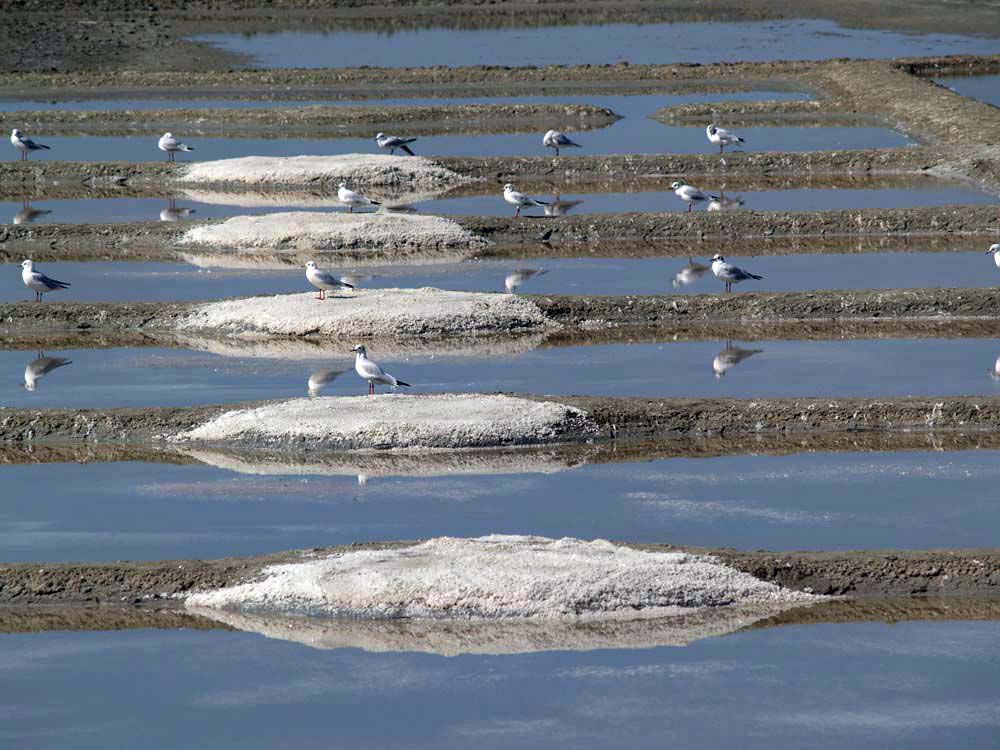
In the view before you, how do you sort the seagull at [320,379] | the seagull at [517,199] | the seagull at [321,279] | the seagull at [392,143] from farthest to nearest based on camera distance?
the seagull at [392,143] < the seagull at [517,199] < the seagull at [321,279] < the seagull at [320,379]

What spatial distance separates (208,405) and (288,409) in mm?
1517

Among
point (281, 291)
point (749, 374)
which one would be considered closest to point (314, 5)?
point (281, 291)

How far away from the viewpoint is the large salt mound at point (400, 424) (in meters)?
17.2

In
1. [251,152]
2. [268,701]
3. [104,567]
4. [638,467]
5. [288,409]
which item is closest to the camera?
[268,701]

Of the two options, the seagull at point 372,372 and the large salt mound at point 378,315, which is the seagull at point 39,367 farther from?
the seagull at point 372,372

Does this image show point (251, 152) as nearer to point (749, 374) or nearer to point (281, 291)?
point (281, 291)

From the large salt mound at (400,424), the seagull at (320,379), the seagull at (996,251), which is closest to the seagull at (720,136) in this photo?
the seagull at (996,251)

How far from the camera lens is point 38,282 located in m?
24.5

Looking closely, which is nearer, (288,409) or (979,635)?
(979,635)

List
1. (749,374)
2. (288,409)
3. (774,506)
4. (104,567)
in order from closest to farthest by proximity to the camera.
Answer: (104,567)
(774,506)
(288,409)
(749,374)

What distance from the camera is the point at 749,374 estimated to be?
1997cm

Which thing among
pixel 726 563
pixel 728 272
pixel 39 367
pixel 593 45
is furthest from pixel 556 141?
pixel 593 45

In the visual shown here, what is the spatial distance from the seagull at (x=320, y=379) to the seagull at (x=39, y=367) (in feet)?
11.7

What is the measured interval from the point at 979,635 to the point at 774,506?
3191 millimetres
